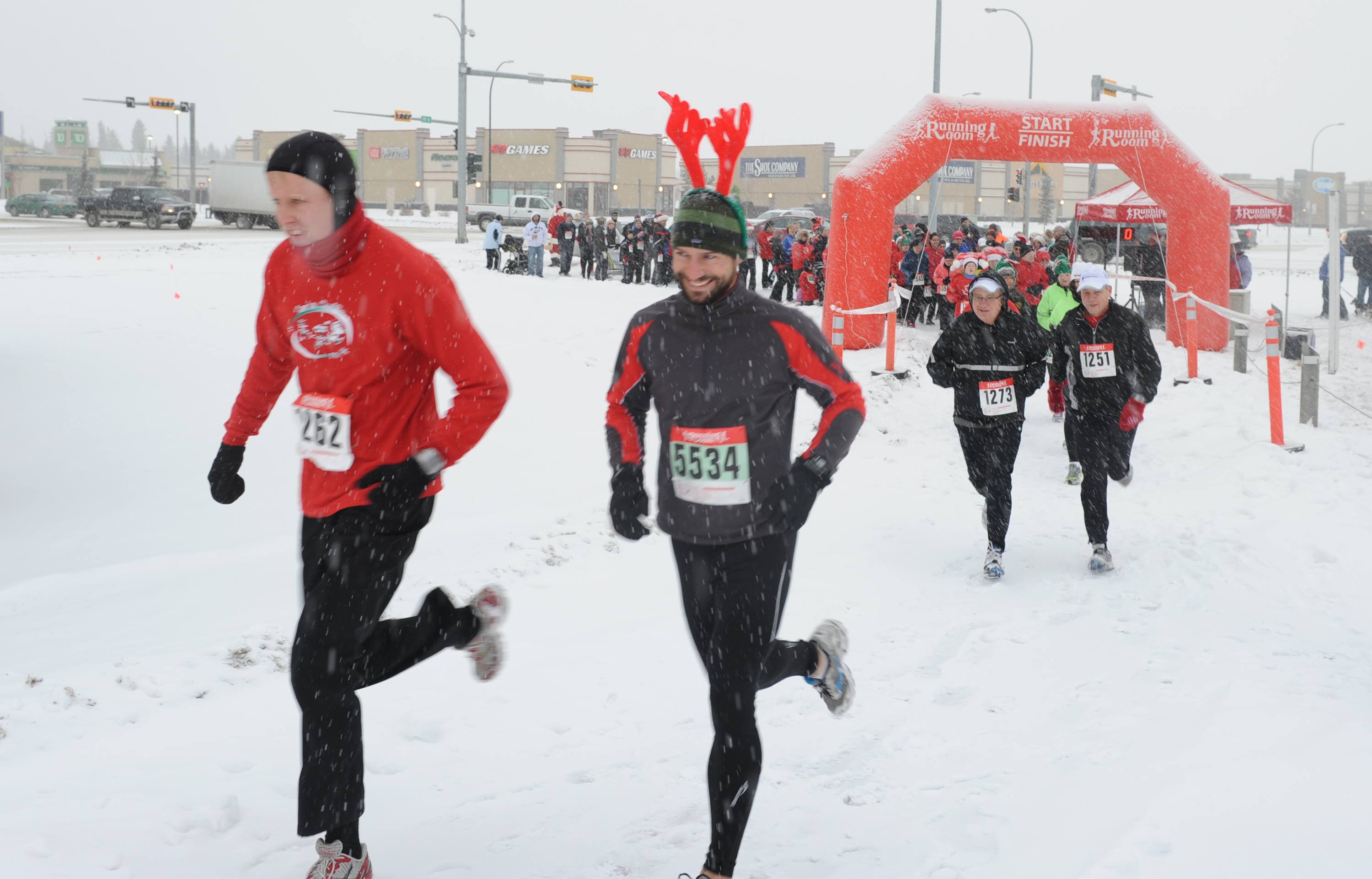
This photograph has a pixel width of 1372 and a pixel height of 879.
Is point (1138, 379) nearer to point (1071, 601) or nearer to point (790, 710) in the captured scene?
point (1071, 601)

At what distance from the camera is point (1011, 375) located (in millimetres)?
6645

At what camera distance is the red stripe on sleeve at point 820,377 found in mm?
3051

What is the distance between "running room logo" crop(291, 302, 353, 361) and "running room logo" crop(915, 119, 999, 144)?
575 inches

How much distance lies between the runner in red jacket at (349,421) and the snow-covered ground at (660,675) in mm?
554

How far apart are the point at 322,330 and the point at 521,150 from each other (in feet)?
283

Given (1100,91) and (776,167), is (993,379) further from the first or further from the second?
(776,167)

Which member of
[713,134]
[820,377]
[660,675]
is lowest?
[660,675]

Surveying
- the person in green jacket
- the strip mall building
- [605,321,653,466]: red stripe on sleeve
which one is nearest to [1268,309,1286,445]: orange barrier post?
the person in green jacket

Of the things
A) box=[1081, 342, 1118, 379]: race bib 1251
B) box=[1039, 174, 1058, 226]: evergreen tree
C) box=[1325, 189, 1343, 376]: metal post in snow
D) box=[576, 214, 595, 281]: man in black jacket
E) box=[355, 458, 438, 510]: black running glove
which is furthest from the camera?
box=[1039, 174, 1058, 226]: evergreen tree

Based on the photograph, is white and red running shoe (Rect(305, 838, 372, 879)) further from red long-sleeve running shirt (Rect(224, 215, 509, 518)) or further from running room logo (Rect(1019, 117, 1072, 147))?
running room logo (Rect(1019, 117, 1072, 147))

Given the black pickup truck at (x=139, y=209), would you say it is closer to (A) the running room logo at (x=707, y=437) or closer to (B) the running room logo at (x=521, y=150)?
(A) the running room logo at (x=707, y=437)

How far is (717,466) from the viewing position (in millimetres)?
3062

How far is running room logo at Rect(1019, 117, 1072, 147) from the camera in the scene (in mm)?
16516

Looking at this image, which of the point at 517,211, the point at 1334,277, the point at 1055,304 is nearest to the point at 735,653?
the point at 1055,304
